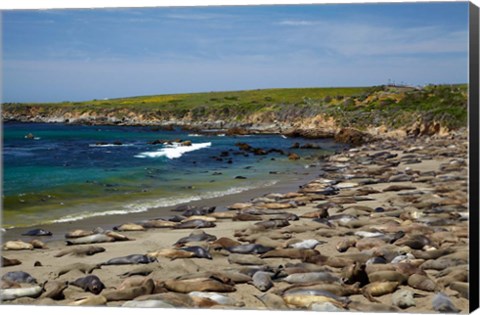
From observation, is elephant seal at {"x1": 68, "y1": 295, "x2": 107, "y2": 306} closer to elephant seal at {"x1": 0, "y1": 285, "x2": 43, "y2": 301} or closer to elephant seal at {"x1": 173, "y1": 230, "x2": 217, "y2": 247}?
elephant seal at {"x1": 0, "y1": 285, "x2": 43, "y2": 301}

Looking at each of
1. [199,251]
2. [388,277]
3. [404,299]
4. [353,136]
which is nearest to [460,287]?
[404,299]

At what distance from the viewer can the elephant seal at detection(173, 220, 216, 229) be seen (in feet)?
32.0

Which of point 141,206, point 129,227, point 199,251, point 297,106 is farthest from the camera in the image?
point 141,206

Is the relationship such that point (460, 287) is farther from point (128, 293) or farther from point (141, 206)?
point (141, 206)

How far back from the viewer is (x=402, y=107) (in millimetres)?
10312

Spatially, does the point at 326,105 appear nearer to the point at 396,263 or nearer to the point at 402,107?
the point at 402,107

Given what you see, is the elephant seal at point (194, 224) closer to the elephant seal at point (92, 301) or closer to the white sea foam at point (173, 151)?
the white sea foam at point (173, 151)

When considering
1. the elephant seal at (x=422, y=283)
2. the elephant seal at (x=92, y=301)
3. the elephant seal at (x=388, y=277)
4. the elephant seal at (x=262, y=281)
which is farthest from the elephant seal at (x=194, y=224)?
the elephant seal at (x=422, y=283)

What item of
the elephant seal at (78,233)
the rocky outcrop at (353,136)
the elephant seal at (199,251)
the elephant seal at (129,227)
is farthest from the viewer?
the rocky outcrop at (353,136)

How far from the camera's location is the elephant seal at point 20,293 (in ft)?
26.7

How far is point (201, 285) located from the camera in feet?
26.0

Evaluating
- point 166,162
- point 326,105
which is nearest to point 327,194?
point 326,105

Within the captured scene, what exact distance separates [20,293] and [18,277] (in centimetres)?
27

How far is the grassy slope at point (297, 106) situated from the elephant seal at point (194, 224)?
143 cm
